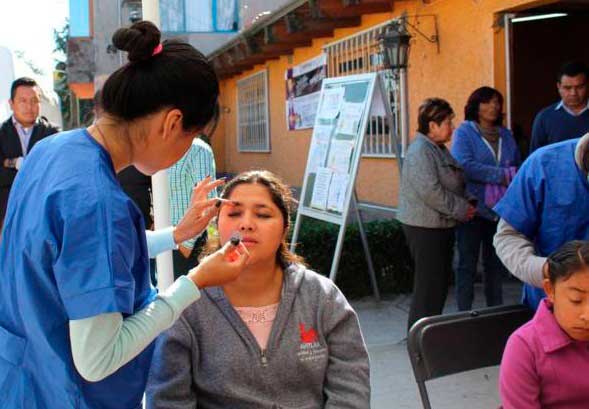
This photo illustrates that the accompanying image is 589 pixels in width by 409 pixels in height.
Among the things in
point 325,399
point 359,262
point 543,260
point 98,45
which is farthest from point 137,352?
point 98,45

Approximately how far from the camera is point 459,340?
2588 mm

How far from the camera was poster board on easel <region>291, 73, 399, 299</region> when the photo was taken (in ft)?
18.7

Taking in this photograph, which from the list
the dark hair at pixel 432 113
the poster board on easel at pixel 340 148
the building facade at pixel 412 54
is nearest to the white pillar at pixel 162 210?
the dark hair at pixel 432 113

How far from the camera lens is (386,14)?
8953mm

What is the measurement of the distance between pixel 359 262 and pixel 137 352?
5347 mm

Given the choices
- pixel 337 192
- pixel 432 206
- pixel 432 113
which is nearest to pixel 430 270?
pixel 432 206

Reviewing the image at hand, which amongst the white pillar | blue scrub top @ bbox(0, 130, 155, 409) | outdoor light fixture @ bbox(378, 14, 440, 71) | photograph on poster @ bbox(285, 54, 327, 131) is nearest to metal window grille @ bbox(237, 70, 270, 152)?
photograph on poster @ bbox(285, 54, 327, 131)

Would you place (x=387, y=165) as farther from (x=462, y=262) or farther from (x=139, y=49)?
(x=139, y=49)

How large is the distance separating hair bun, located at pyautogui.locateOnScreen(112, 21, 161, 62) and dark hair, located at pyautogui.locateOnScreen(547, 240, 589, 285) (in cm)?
135

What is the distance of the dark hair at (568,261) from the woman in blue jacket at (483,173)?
306 cm

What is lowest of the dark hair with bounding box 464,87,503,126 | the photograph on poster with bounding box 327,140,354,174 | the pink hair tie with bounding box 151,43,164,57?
the photograph on poster with bounding box 327,140,354,174

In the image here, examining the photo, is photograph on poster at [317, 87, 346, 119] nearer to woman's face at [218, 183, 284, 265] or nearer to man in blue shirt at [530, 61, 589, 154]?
man in blue shirt at [530, 61, 589, 154]

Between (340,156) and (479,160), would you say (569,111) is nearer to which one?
(479,160)

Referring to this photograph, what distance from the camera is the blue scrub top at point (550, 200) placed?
254cm
